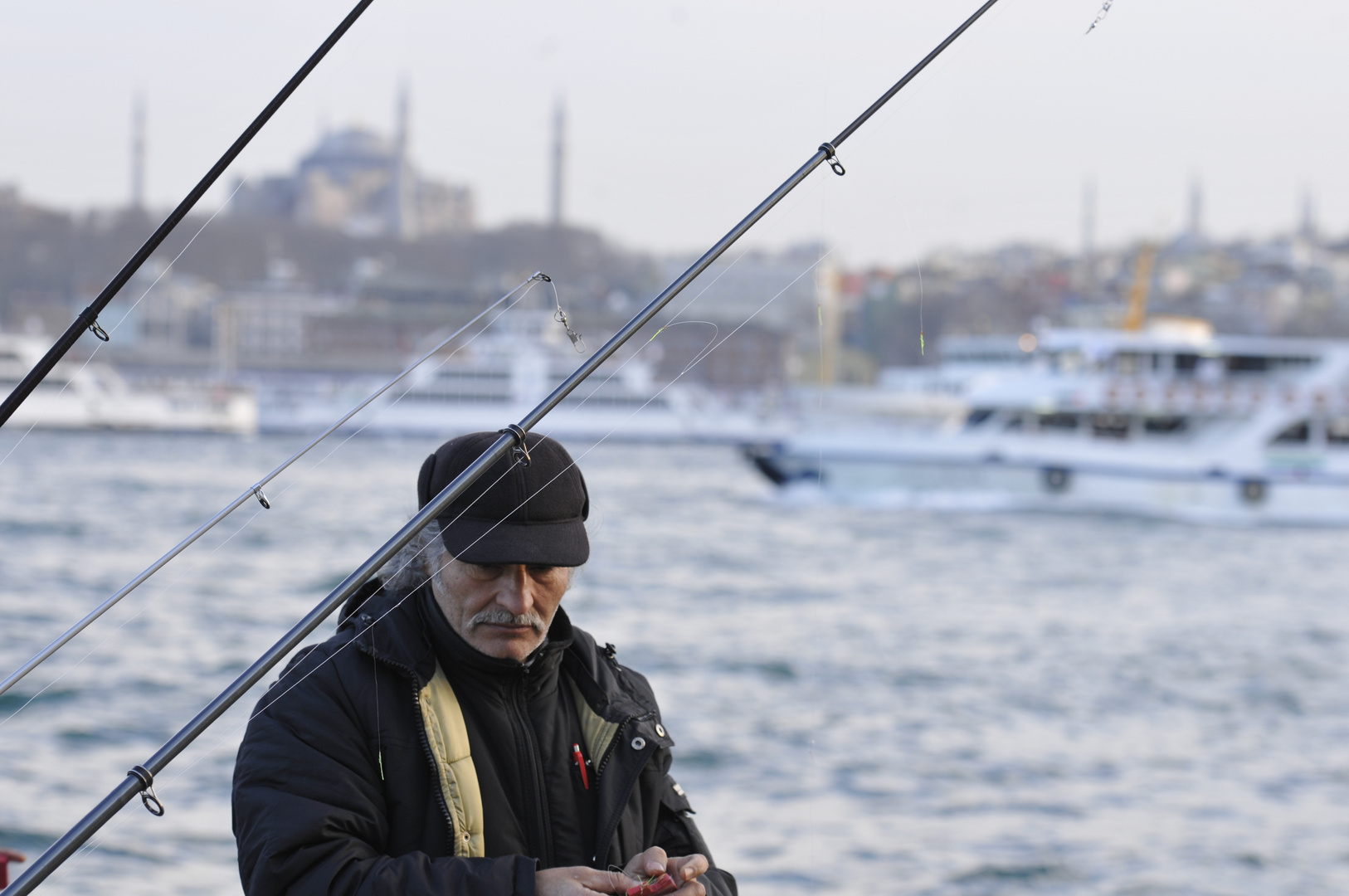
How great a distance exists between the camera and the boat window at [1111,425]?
106 ft

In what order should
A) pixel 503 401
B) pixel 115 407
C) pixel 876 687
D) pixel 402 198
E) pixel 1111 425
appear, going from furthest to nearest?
pixel 402 198, pixel 503 401, pixel 115 407, pixel 1111 425, pixel 876 687

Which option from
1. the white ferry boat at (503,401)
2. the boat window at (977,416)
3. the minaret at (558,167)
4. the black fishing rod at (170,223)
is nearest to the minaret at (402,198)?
the minaret at (558,167)

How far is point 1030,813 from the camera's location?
8969 mm

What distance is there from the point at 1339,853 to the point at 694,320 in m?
7.66

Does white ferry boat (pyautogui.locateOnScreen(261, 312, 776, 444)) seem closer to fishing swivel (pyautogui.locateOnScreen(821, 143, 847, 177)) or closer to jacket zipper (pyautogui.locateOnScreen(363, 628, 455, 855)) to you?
fishing swivel (pyautogui.locateOnScreen(821, 143, 847, 177))

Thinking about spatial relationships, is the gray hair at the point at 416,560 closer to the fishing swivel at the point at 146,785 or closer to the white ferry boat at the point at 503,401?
the fishing swivel at the point at 146,785

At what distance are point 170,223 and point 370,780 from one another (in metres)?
0.88

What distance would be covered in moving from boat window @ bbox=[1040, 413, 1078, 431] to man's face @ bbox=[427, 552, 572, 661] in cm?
3184

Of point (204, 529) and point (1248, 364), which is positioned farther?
point (1248, 364)

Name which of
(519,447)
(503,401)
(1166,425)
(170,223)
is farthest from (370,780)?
(503,401)

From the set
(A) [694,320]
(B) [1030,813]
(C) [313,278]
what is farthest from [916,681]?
(C) [313,278]

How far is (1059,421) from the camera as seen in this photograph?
32.6 m

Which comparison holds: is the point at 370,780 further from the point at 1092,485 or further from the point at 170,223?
the point at 1092,485

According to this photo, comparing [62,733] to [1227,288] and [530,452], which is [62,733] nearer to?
[530,452]
